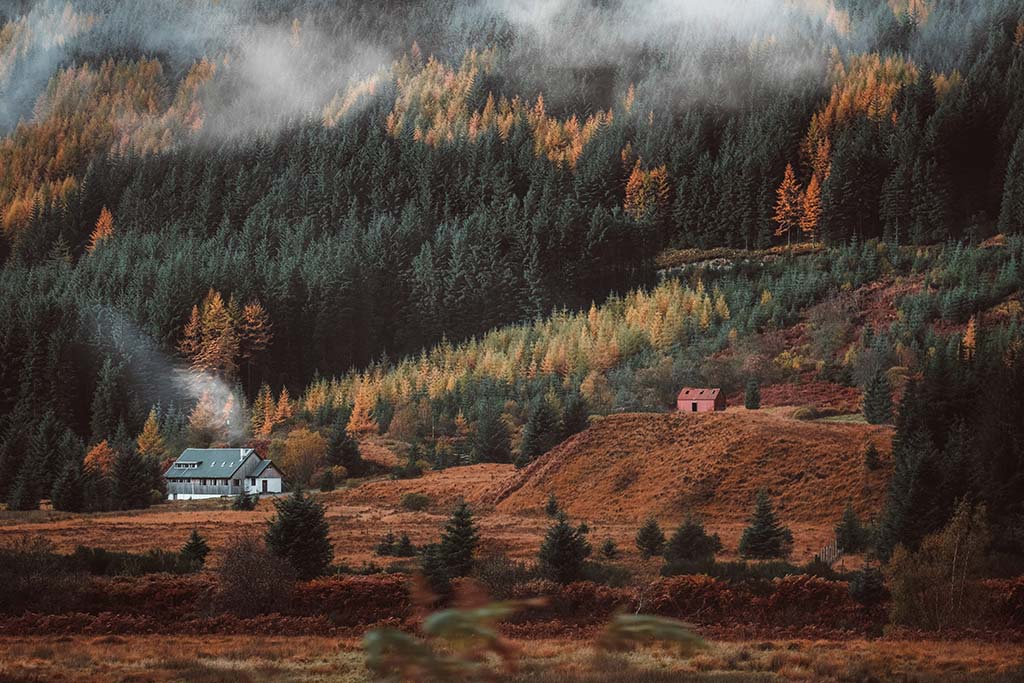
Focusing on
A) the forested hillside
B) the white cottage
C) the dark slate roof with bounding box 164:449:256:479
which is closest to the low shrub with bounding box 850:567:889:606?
the forested hillside

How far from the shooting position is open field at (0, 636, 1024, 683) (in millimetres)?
18484

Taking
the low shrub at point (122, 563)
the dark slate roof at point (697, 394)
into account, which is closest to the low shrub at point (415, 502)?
the low shrub at point (122, 563)

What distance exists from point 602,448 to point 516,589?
27.5m

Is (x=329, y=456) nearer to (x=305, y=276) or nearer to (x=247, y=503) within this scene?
(x=247, y=503)

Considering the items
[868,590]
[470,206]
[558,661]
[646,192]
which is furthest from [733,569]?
[470,206]

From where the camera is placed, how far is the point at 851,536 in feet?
130

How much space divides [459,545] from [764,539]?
12068mm

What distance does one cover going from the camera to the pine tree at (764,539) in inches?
1502

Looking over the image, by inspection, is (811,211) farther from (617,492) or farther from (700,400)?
(617,492)

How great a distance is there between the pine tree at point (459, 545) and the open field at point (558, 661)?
7766mm

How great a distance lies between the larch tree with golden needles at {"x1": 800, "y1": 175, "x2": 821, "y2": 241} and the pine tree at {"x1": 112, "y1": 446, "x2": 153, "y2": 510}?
230 feet

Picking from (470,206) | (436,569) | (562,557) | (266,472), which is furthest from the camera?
(470,206)

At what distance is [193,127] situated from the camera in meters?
147

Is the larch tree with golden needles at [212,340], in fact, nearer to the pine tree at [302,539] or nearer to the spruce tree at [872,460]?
the spruce tree at [872,460]
